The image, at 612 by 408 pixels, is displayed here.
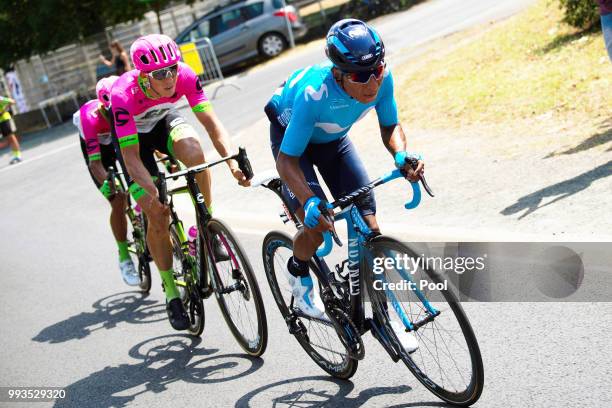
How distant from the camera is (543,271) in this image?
6000 millimetres

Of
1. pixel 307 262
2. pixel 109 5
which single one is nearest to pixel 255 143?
pixel 307 262

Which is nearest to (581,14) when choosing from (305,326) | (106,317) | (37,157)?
(106,317)

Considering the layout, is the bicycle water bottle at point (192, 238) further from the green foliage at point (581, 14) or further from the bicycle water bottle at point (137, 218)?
the green foliage at point (581, 14)

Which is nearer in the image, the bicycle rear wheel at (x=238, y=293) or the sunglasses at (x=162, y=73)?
the bicycle rear wheel at (x=238, y=293)

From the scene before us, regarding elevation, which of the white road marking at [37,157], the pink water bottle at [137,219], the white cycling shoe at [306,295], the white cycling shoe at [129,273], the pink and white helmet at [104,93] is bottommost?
the white road marking at [37,157]

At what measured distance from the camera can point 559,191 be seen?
7.34 m

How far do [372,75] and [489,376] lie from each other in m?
1.79

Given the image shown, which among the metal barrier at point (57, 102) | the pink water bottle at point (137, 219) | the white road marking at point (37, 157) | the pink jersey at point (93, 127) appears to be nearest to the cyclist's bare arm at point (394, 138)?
the pink jersey at point (93, 127)

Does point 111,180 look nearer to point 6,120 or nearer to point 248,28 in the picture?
point 6,120

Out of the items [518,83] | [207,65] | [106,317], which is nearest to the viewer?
[106,317]

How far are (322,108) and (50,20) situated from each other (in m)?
25.8

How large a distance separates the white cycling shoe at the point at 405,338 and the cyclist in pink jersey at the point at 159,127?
5.27 ft

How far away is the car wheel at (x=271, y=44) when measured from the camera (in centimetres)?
2533

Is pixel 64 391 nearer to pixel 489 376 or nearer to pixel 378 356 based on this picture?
pixel 378 356
